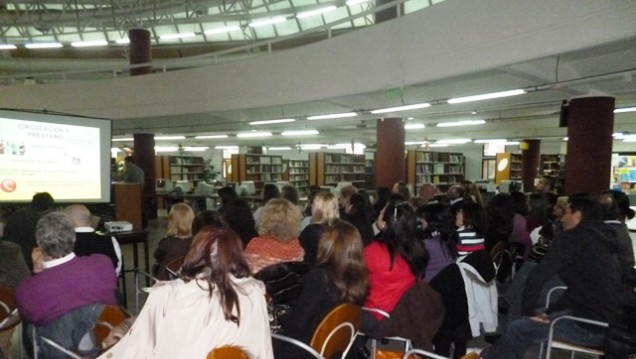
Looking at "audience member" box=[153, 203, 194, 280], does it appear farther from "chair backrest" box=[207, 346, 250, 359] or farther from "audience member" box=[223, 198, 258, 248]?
"chair backrest" box=[207, 346, 250, 359]

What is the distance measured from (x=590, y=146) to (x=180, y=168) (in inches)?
575

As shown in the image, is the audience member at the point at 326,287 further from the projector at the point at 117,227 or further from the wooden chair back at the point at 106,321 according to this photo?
the projector at the point at 117,227

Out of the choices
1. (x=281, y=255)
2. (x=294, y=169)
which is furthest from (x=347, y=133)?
(x=281, y=255)

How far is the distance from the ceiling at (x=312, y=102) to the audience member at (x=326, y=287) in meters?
3.84

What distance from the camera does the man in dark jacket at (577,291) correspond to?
2779 mm

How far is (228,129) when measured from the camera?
43.8 ft

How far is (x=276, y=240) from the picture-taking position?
346 centimetres

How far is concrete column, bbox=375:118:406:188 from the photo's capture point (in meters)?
9.81

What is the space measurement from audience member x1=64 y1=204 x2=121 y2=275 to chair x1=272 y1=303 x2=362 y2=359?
192 cm

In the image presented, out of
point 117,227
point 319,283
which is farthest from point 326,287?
point 117,227

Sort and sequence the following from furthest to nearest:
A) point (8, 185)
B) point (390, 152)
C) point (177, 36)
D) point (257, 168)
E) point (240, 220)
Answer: point (177, 36)
point (257, 168)
point (390, 152)
point (8, 185)
point (240, 220)

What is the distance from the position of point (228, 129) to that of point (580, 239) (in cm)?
1144

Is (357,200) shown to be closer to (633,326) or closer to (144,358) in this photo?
(633,326)

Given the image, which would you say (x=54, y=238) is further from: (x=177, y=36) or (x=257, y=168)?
(x=177, y=36)
